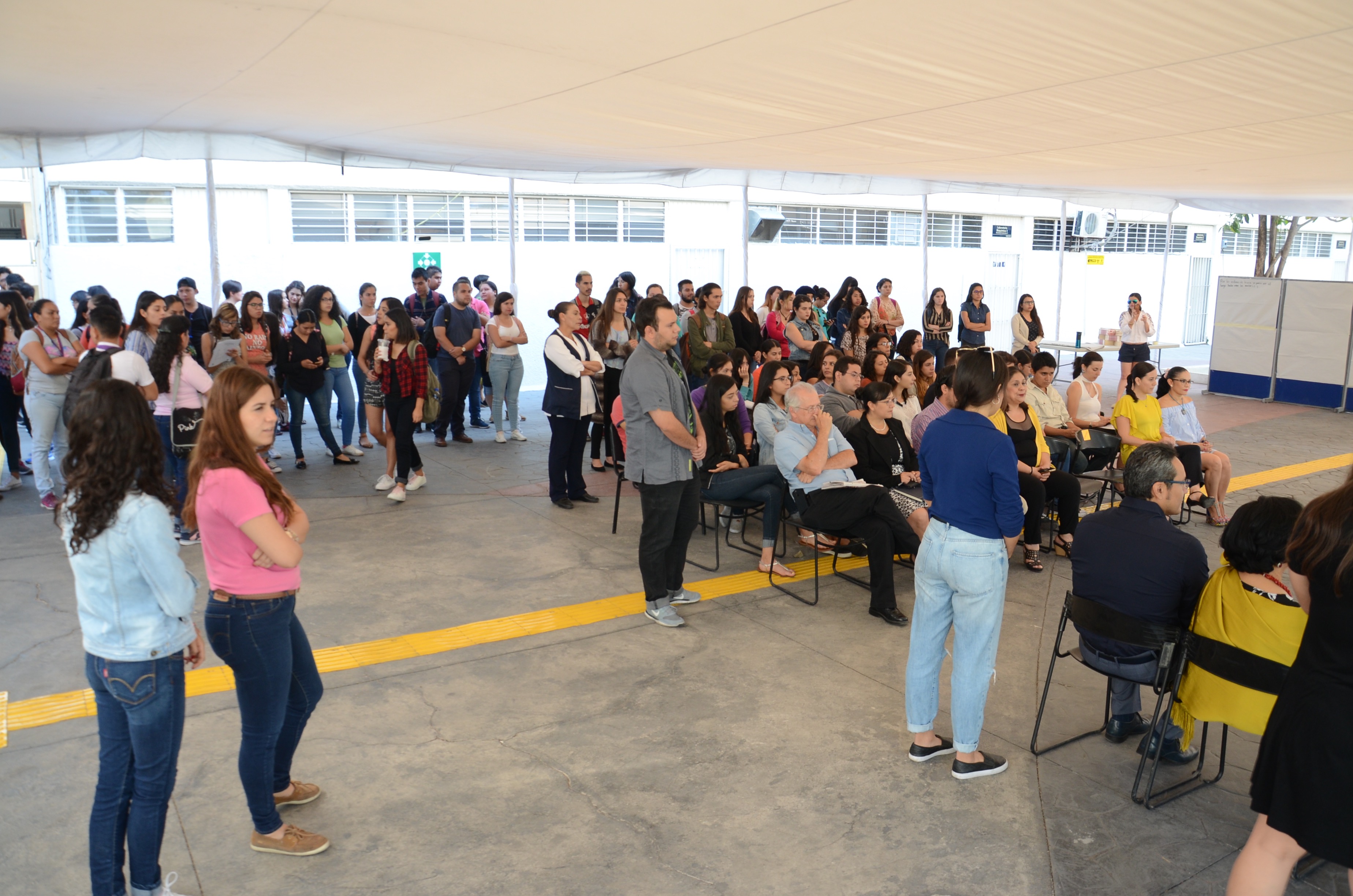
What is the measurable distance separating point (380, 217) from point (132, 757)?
12.5 m

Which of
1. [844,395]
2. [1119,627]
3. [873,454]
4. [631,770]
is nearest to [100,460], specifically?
[631,770]

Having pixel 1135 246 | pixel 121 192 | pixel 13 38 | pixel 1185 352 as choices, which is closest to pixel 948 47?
pixel 13 38

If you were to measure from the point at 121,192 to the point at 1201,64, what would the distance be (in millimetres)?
12478

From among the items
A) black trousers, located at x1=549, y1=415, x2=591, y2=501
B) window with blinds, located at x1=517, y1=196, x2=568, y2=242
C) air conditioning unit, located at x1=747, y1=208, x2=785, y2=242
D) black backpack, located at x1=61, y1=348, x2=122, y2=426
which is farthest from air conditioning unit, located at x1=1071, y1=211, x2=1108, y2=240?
black backpack, located at x1=61, y1=348, x2=122, y2=426

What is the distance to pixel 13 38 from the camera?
445 cm

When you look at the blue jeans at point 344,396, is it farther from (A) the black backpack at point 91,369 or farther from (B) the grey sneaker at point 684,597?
(B) the grey sneaker at point 684,597

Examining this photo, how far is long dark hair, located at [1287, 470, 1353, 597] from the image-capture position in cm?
228

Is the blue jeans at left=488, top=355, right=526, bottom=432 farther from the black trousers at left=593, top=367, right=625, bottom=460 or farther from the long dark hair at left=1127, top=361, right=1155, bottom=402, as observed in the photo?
the long dark hair at left=1127, top=361, right=1155, bottom=402

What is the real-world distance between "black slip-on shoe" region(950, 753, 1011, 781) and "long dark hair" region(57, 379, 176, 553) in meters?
2.95

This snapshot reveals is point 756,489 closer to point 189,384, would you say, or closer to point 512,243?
point 189,384

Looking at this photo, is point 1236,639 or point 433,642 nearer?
point 1236,639

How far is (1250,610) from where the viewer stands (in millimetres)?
3117

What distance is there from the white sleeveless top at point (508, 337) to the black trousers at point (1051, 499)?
5128mm

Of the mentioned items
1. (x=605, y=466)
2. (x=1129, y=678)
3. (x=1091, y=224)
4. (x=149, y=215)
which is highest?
(x=1091, y=224)
